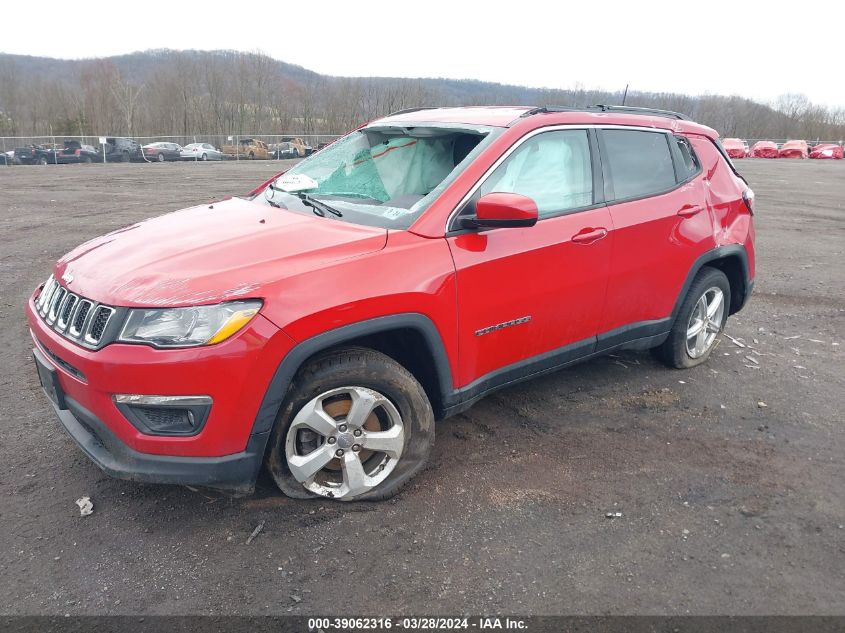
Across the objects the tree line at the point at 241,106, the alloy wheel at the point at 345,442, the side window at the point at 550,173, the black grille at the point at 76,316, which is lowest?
the alloy wheel at the point at 345,442

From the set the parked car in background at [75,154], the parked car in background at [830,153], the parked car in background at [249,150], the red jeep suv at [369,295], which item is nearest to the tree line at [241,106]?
the parked car in background at [830,153]

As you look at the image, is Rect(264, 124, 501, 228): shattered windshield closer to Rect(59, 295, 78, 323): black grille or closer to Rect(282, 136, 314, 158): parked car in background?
Rect(59, 295, 78, 323): black grille

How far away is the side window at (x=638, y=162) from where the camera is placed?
159 inches

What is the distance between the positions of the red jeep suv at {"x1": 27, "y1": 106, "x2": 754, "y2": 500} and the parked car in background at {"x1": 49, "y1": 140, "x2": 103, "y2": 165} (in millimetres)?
34291

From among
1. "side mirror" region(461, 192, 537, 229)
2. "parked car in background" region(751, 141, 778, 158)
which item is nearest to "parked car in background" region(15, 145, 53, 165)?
"side mirror" region(461, 192, 537, 229)

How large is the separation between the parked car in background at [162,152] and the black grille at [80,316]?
37.9m

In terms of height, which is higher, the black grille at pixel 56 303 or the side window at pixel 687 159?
the side window at pixel 687 159

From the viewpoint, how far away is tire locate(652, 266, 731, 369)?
15.1ft

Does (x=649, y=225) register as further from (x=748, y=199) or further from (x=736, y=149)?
(x=736, y=149)

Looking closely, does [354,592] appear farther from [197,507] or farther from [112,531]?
[112,531]

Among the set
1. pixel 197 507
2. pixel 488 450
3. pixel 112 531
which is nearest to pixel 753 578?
pixel 488 450

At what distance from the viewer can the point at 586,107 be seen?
14.0 ft

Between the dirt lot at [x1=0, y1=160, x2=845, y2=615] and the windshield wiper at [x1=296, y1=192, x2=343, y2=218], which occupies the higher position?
the windshield wiper at [x1=296, y1=192, x2=343, y2=218]

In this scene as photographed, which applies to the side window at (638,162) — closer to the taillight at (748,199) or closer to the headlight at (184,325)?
the taillight at (748,199)
